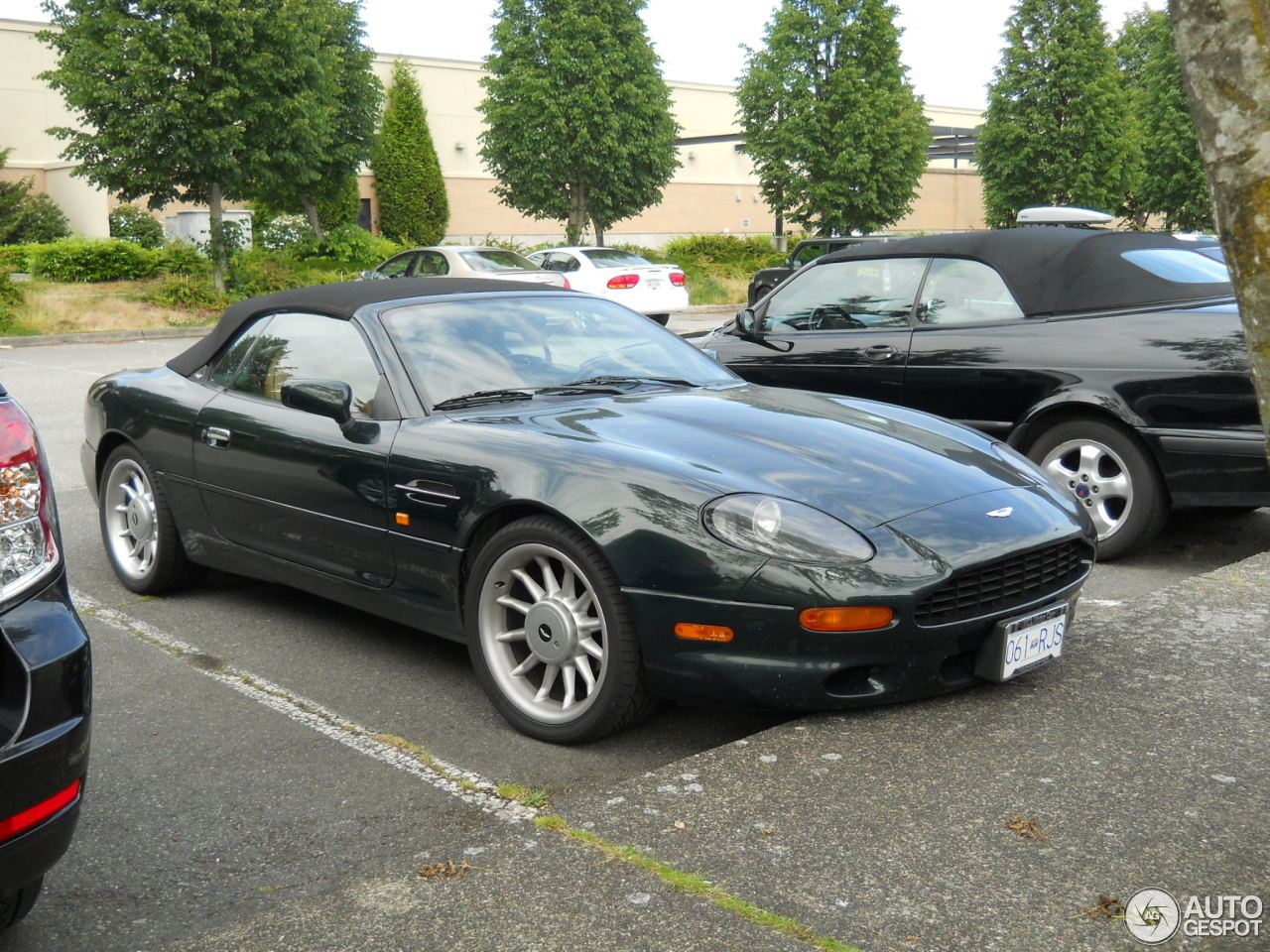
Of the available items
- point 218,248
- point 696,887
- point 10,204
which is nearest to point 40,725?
point 696,887

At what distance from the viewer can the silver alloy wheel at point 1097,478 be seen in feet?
19.5

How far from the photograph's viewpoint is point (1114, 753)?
339 centimetres

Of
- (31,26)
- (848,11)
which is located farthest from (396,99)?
(848,11)

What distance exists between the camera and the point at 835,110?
31141 millimetres

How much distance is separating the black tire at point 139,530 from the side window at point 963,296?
382 cm

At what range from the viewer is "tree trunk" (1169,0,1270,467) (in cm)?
213

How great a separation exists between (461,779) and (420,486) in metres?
0.98

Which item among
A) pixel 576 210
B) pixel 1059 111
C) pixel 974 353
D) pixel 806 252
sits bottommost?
pixel 974 353

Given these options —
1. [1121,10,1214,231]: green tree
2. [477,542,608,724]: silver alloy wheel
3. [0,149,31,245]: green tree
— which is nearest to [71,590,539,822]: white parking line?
[477,542,608,724]: silver alloy wheel

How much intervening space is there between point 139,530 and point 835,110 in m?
27.9

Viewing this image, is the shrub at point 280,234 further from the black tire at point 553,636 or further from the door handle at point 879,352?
the black tire at point 553,636

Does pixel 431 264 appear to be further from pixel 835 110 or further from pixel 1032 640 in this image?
pixel 1032 640

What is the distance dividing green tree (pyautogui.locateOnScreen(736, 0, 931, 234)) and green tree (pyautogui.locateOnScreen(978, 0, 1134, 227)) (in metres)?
2.27

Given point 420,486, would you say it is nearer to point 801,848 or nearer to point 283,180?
point 801,848
